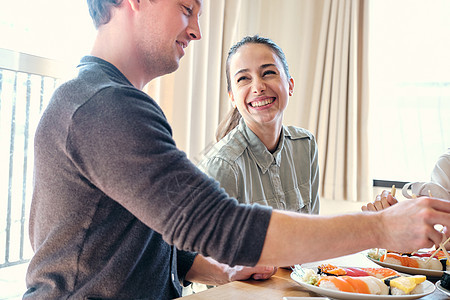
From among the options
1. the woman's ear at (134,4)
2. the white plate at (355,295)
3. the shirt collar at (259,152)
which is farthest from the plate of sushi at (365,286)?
the shirt collar at (259,152)

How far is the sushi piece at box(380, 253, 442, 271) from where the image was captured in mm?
1188

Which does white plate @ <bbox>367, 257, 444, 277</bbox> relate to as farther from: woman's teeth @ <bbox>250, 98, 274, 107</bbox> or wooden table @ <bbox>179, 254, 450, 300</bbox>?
woman's teeth @ <bbox>250, 98, 274, 107</bbox>

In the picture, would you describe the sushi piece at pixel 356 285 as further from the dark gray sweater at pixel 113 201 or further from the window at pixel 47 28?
the window at pixel 47 28

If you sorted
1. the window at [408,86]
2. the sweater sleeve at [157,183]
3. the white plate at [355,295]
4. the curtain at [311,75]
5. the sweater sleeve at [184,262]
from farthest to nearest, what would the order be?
the window at [408,86]
the curtain at [311,75]
the sweater sleeve at [184,262]
the white plate at [355,295]
the sweater sleeve at [157,183]

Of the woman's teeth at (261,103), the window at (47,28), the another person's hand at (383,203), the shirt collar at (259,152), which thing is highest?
the window at (47,28)

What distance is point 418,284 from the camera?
0.97 metres

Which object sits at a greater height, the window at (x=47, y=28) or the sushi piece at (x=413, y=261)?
the window at (x=47, y=28)

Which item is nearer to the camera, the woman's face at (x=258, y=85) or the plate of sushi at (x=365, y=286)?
the plate of sushi at (x=365, y=286)

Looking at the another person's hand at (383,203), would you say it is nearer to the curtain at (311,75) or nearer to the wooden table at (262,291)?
the wooden table at (262,291)

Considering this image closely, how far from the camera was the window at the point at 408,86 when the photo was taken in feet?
10.1

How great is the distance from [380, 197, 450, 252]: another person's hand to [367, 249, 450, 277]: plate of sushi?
368mm

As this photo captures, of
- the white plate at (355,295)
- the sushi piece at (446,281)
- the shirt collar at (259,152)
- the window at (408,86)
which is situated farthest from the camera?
the window at (408,86)

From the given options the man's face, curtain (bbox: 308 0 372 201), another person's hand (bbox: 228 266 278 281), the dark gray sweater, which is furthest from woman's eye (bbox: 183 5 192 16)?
curtain (bbox: 308 0 372 201)

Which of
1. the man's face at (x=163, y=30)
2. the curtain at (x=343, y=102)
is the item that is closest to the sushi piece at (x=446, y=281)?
the man's face at (x=163, y=30)
